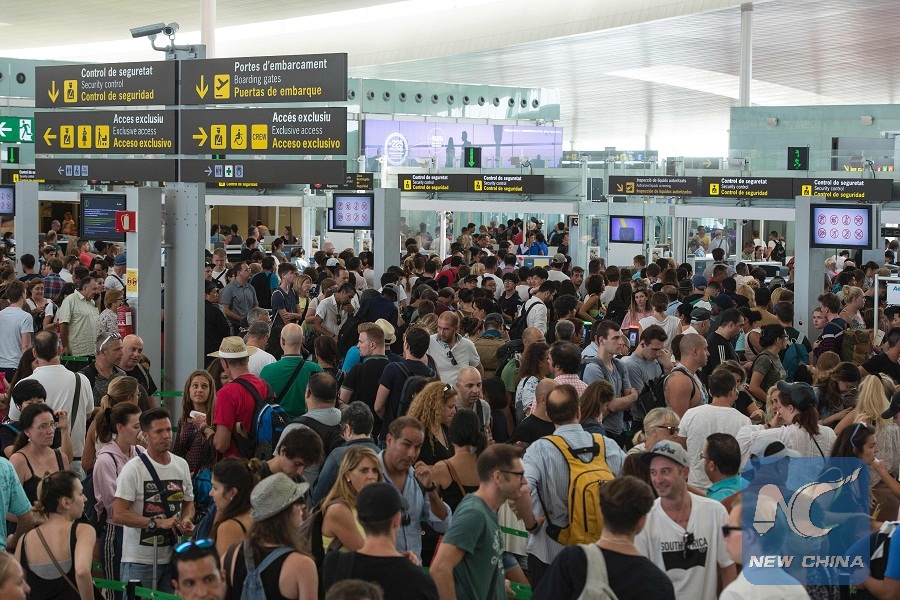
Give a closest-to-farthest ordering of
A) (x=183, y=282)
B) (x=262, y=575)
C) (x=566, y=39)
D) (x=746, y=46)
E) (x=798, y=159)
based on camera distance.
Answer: (x=262, y=575), (x=183, y=282), (x=798, y=159), (x=746, y=46), (x=566, y=39)

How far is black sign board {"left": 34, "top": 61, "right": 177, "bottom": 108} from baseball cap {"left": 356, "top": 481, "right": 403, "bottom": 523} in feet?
22.3

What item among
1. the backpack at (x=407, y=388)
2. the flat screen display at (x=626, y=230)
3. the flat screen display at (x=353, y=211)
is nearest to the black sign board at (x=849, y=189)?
the flat screen display at (x=626, y=230)

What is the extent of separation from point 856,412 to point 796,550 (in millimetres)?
2342

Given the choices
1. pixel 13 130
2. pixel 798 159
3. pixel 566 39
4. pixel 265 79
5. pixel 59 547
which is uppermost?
pixel 566 39

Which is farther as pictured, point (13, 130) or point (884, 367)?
point (13, 130)

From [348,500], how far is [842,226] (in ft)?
26.6

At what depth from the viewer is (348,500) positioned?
4.94 m

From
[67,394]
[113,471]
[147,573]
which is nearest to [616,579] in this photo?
[147,573]

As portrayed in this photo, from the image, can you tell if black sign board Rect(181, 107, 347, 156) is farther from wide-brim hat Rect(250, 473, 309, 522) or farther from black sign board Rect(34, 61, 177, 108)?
wide-brim hat Rect(250, 473, 309, 522)

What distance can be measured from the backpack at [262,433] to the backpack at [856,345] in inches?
225

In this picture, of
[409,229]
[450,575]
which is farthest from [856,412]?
[409,229]

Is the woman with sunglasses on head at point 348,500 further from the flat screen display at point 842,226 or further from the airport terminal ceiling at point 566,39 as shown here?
the airport terminal ceiling at point 566,39

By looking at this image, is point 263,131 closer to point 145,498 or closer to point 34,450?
point 34,450

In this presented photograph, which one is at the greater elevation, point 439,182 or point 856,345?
point 439,182
